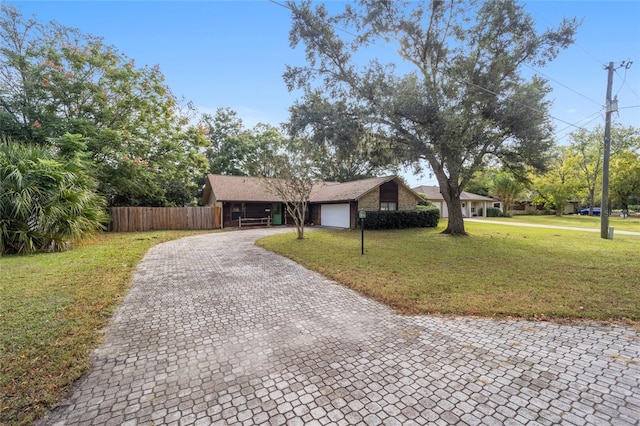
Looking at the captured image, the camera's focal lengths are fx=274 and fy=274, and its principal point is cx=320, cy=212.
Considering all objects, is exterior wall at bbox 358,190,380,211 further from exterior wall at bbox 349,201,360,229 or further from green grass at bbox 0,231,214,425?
green grass at bbox 0,231,214,425

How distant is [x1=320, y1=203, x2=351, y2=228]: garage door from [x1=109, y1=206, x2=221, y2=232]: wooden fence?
7776 mm

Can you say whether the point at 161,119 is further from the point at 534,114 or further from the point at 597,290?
the point at 597,290

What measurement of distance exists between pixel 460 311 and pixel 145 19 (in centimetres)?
974

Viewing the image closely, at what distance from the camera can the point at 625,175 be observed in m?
31.1

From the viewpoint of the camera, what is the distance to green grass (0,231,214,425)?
245cm

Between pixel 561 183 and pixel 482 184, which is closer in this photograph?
pixel 561 183

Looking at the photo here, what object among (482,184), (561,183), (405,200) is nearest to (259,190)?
(405,200)

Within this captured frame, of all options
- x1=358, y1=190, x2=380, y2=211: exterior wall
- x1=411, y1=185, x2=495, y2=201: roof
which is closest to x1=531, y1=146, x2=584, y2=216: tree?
x1=411, y1=185, x2=495, y2=201: roof

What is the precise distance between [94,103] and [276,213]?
13.0m

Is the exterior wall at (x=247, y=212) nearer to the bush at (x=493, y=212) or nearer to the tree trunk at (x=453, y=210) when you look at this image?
the tree trunk at (x=453, y=210)

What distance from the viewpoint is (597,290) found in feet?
17.3

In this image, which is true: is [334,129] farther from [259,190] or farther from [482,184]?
[482,184]

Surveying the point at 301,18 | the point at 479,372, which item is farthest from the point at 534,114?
the point at 479,372

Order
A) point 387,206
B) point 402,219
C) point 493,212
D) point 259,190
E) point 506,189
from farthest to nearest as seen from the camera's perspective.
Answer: point 493,212, point 506,189, point 259,190, point 387,206, point 402,219
